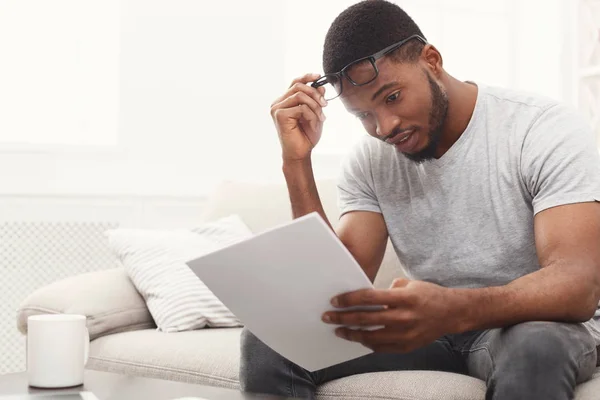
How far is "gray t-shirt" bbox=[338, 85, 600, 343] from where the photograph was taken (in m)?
1.38

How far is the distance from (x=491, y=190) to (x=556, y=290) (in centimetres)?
30

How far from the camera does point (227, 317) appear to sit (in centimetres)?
210

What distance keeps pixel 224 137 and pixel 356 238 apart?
169 cm

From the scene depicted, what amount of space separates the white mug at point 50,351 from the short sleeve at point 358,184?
67cm

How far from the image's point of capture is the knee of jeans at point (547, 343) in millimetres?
1140

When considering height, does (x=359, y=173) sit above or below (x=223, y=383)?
above

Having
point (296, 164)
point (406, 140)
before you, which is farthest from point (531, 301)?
point (296, 164)

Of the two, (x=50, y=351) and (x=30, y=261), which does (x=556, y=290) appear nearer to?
(x=50, y=351)

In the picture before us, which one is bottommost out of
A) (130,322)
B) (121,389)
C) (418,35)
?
(130,322)

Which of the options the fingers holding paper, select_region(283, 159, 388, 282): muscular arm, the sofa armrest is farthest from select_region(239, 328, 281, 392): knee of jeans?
the sofa armrest

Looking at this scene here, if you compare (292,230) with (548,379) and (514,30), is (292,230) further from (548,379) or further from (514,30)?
(514,30)

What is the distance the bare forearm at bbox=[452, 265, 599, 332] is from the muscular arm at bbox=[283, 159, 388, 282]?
0.45 metres

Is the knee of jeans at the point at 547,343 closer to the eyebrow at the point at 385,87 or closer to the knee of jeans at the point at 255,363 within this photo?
the knee of jeans at the point at 255,363

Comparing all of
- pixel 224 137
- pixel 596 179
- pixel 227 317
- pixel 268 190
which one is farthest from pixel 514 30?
pixel 596 179
